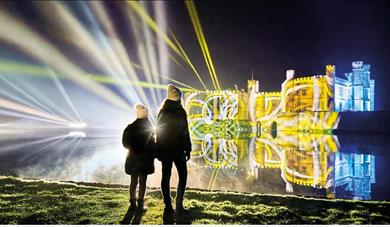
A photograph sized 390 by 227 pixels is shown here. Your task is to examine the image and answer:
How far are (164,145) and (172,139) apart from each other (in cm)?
18

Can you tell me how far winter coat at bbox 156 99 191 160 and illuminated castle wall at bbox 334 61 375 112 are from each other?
57976 millimetres

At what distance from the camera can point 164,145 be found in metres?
5.72

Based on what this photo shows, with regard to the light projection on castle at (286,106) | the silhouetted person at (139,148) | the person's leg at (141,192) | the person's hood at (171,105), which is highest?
the light projection on castle at (286,106)

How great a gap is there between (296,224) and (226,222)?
1110mm

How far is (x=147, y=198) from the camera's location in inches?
275

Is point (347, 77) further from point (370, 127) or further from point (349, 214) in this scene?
point (349, 214)

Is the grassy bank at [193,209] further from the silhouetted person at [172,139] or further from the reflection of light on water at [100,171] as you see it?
the reflection of light on water at [100,171]

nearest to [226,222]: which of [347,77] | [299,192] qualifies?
[299,192]

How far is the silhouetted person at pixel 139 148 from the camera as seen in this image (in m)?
6.03

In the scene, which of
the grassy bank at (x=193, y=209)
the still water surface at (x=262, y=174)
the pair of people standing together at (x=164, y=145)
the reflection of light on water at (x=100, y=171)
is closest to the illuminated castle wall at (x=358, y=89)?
the still water surface at (x=262, y=174)

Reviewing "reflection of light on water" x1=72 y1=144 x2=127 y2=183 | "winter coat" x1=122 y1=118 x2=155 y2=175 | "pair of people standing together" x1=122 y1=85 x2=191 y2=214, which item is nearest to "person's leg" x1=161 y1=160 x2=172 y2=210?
"pair of people standing together" x1=122 y1=85 x2=191 y2=214

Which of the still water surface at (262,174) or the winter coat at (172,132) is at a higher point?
the winter coat at (172,132)

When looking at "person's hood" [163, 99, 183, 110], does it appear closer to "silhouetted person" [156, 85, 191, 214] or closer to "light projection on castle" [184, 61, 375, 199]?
"silhouetted person" [156, 85, 191, 214]

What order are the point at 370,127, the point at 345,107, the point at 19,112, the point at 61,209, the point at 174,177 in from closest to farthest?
the point at 61,209, the point at 174,177, the point at 370,127, the point at 345,107, the point at 19,112
